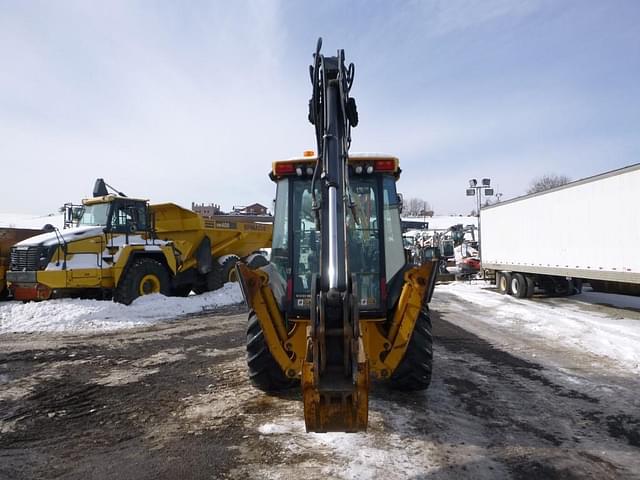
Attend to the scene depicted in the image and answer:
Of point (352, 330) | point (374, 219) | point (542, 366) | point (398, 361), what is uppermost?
point (374, 219)

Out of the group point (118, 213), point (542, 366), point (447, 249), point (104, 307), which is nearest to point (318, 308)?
point (542, 366)

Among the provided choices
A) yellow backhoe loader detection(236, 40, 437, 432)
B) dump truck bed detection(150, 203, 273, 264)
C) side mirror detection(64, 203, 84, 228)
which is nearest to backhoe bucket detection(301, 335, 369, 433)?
yellow backhoe loader detection(236, 40, 437, 432)

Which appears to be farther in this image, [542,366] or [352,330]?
[542,366]

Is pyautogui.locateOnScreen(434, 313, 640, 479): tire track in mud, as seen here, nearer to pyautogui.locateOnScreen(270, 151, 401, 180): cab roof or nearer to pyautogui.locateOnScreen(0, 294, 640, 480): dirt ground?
pyautogui.locateOnScreen(0, 294, 640, 480): dirt ground

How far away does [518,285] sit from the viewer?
14.7 metres

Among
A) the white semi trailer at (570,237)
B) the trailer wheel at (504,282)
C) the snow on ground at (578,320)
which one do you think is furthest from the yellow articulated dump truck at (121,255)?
the trailer wheel at (504,282)

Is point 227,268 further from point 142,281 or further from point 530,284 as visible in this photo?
point 530,284

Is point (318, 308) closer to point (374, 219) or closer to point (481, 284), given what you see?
point (374, 219)

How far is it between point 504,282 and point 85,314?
1317 centimetres

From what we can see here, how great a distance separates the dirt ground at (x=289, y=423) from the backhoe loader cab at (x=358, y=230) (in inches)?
47.8

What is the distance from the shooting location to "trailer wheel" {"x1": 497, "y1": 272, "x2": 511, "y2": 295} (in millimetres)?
15523

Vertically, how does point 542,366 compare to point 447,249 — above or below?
below

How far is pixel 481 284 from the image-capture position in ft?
66.5

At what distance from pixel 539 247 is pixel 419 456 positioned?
11442mm
